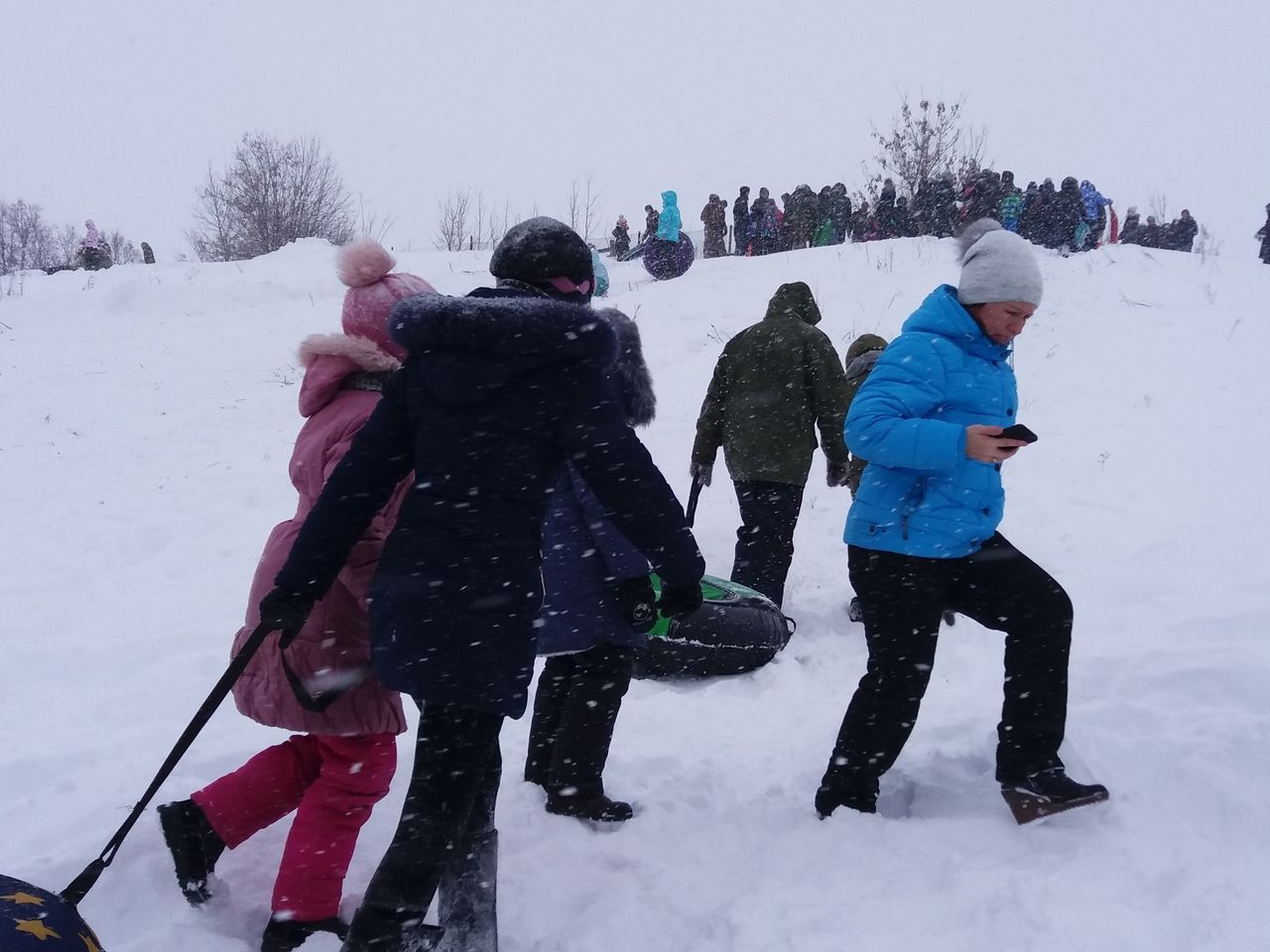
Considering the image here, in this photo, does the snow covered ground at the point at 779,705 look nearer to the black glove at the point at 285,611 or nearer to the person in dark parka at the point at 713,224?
the black glove at the point at 285,611

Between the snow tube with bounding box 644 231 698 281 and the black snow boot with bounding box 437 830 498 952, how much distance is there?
12971 mm

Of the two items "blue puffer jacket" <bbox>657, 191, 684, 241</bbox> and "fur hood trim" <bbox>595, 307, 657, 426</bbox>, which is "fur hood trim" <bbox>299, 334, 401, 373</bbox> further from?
"blue puffer jacket" <bbox>657, 191, 684, 241</bbox>

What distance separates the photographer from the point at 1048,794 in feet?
8.64

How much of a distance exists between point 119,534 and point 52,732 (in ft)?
9.64

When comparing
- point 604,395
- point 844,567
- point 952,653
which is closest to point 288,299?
point 844,567

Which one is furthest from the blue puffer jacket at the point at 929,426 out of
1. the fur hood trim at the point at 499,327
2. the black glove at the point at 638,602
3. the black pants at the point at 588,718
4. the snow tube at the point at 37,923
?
the snow tube at the point at 37,923

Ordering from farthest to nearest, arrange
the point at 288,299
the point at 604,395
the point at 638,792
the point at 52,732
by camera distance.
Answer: the point at 288,299 < the point at 52,732 < the point at 638,792 < the point at 604,395

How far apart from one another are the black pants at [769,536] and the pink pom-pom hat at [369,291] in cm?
286

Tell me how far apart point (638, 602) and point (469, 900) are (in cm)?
96

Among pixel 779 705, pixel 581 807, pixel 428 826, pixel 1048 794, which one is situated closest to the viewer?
pixel 428 826

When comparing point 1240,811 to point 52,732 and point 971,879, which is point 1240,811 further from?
point 52,732

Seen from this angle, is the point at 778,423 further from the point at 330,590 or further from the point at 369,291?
the point at 330,590

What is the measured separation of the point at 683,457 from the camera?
27.2ft

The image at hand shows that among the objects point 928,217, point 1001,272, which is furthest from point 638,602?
point 928,217
